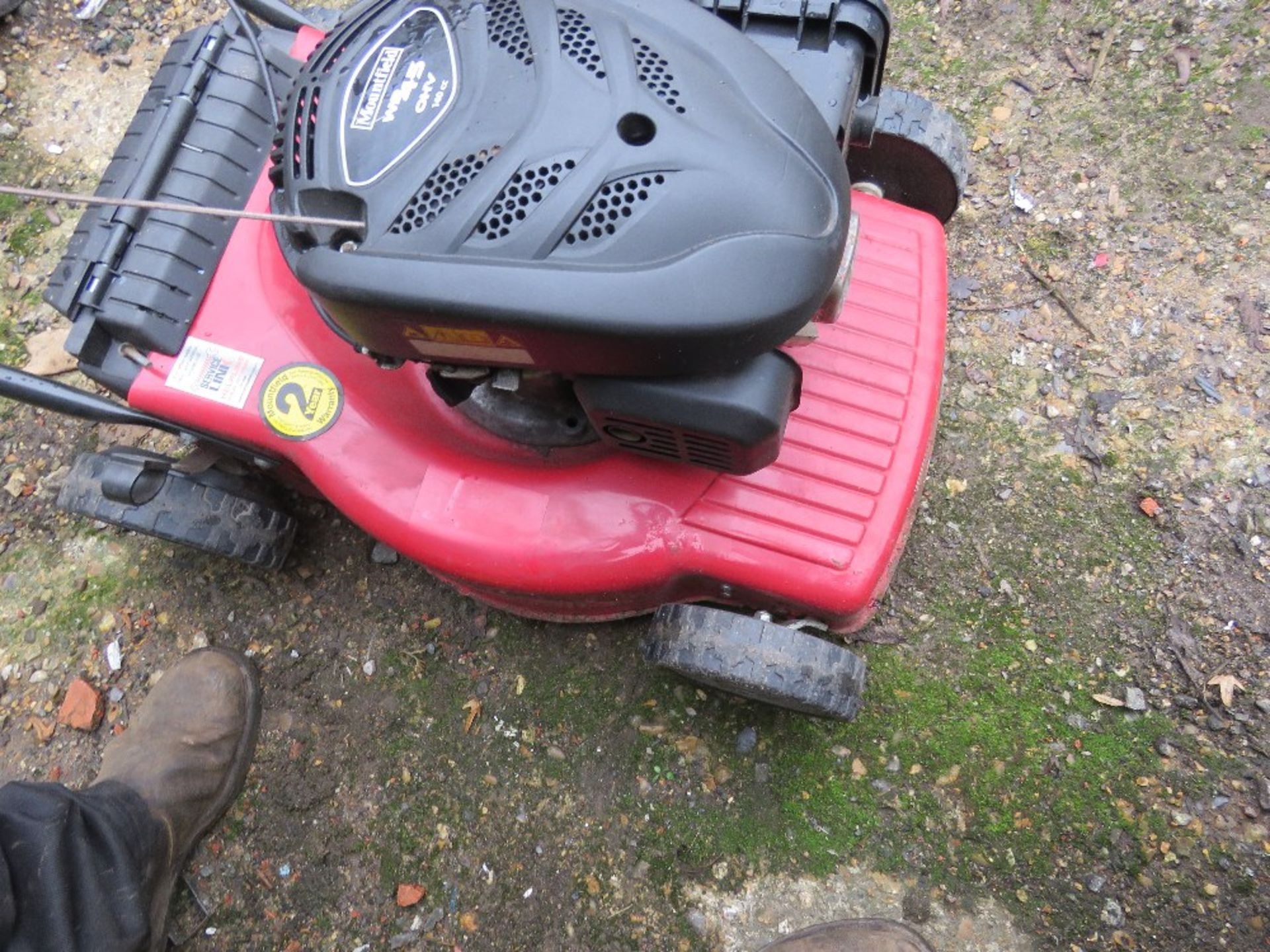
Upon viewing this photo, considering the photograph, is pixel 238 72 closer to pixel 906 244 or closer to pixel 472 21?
pixel 472 21

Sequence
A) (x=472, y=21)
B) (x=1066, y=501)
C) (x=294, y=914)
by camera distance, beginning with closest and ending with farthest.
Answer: (x=472, y=21), (x=294, y=914), (x=1066, y=501)

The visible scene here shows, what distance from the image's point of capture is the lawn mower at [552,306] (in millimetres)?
934

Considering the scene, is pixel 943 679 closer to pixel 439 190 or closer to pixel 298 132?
pixel 439 190

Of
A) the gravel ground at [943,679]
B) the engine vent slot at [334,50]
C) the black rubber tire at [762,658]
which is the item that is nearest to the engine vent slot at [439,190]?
the engine vent slot at [334,50]

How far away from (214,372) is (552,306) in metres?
0.72

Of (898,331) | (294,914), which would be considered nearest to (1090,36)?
(898,331)

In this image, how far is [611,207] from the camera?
3.04 feet

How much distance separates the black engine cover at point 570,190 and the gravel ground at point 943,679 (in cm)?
83

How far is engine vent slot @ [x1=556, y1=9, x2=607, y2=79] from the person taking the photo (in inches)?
38.6

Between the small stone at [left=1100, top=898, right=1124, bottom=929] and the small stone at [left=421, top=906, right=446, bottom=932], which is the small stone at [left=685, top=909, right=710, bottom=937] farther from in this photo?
the small stone at [left=1100, top=898, right=1124, bottom=929]

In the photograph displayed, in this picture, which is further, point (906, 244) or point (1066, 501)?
point (1066, 501)

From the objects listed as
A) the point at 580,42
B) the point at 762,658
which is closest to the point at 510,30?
the point at 580,42

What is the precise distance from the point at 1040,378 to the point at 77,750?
1932 mm

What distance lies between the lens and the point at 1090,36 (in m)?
2.06
